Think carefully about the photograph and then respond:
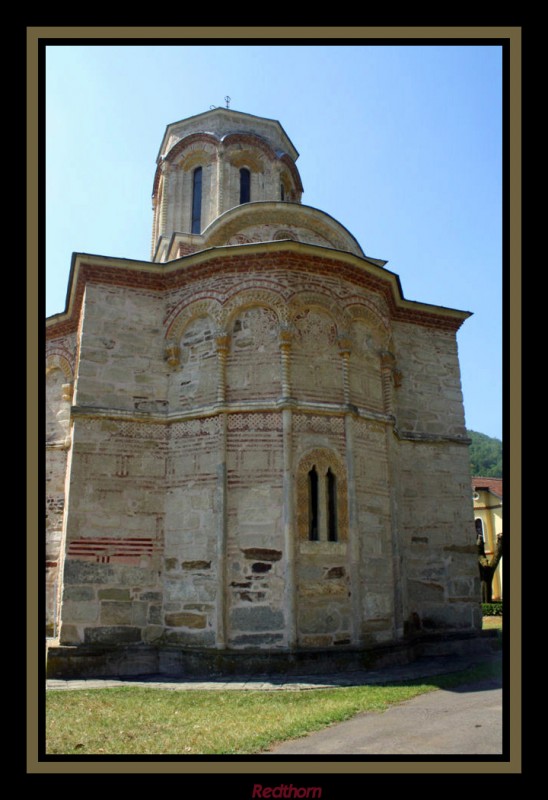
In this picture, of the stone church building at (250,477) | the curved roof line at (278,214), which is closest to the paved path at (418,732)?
the stone church building at (250,477)

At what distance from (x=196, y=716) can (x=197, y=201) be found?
11.9m

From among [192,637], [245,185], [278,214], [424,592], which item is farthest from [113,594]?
[245,185]

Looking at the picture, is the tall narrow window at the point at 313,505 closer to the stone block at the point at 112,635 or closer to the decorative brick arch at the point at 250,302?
the decorative brick arch at the point at 250,302

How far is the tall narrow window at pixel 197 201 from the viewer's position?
14.4m

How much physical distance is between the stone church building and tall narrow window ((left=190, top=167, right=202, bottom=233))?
14.7 feet

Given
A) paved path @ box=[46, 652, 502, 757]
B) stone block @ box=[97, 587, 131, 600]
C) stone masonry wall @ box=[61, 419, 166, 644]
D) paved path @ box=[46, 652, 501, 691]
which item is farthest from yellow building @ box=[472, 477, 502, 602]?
stone block @ box=[97, 587, 131, 600]

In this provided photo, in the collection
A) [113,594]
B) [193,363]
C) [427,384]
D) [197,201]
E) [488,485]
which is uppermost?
[197,201]

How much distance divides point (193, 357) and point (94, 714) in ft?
17.4

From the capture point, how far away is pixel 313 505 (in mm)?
8727

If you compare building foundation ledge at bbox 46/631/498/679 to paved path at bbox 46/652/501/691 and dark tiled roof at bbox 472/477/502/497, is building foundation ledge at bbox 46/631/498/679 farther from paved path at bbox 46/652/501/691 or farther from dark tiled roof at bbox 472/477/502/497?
dark tiled roof at bbox 472/477/502/497

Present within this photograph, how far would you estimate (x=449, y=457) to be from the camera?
36.7 ft

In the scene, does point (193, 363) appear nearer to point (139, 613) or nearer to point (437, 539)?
point (139, 613)

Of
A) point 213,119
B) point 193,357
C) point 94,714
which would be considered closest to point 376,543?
point 193,357
